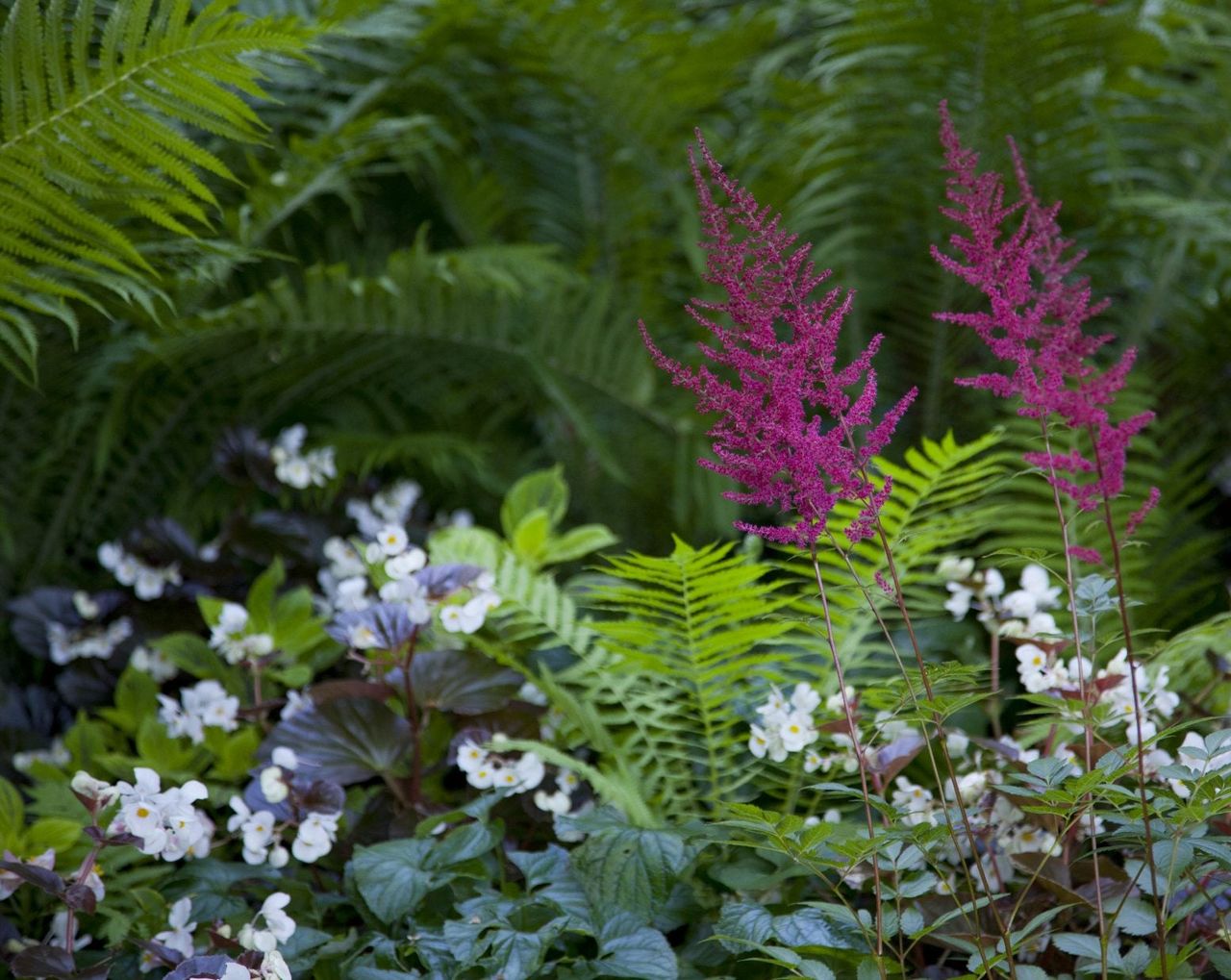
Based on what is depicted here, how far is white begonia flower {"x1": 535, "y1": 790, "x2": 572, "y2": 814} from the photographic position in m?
→ 1.29

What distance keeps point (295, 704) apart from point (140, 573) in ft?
1.58

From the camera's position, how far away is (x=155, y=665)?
5.43 ft

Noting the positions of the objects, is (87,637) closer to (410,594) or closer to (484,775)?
(410,594)

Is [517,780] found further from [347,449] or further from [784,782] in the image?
[347,449]

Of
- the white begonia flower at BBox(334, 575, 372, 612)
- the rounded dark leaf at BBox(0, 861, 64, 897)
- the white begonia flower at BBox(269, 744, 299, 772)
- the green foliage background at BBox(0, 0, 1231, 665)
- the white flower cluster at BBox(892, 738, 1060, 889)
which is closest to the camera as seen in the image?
the rounded dark leaf at BBox(0, 861, 64, 897)

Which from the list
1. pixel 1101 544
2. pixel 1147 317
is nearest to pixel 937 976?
pixel 1101 544

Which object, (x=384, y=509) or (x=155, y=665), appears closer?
(x=155, y=665)

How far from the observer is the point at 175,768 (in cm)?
146

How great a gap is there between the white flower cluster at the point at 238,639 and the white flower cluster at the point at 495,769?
337 mm

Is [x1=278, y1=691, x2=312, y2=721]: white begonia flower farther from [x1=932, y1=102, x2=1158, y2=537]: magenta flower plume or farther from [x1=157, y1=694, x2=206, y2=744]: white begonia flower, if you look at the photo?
[x1=932, y1=102, x2=1158, y2=537]: magenta flower plume

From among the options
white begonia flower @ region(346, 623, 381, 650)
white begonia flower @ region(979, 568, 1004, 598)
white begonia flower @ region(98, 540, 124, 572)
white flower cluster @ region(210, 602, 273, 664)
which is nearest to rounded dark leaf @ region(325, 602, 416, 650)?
white begonia flower @ region(346, 623, 381, 650)

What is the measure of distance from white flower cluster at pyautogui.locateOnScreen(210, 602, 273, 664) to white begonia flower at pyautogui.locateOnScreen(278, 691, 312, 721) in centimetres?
7

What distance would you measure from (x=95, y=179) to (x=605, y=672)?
0.88 metres

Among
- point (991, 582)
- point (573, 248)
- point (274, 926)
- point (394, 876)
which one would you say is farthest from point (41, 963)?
point (573, 248)
